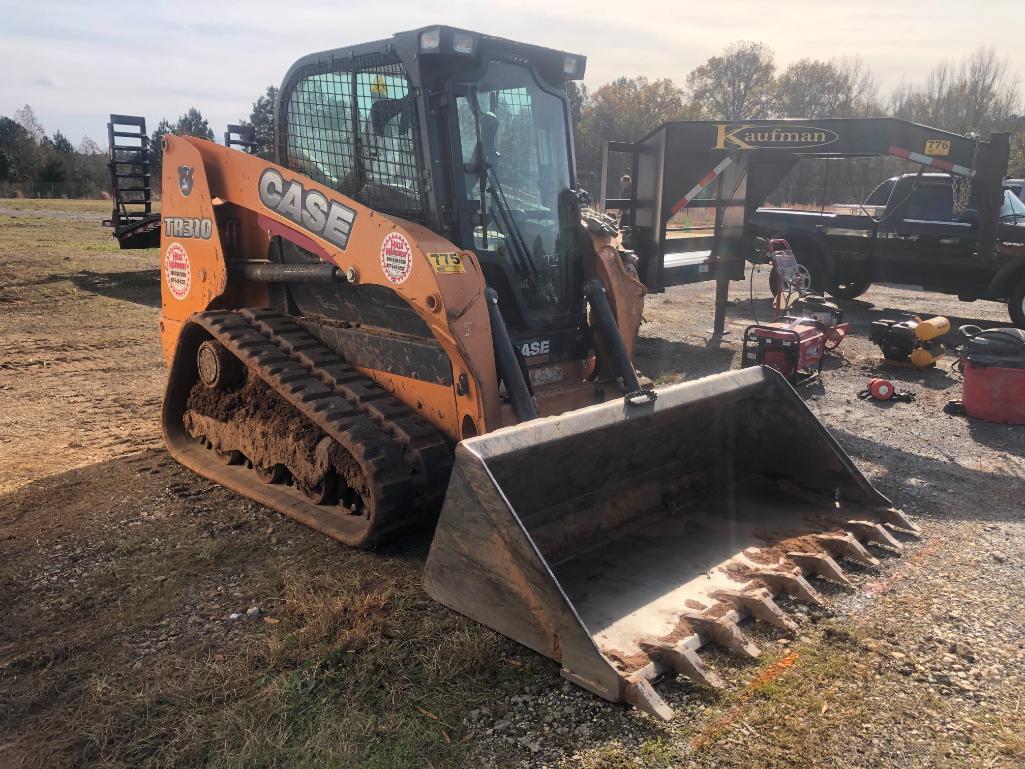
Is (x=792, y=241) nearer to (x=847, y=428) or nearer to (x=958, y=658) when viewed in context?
(x=847, y=428)

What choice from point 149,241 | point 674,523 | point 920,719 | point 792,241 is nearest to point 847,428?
point 674,523

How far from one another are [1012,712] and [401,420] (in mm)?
2977

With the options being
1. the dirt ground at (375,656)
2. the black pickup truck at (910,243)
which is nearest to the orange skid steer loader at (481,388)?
the dirt ground at (375,656)

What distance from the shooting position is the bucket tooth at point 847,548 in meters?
4.06

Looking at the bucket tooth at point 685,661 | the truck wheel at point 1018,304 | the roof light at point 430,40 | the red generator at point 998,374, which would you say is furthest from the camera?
the truck wheel at point 1018,304

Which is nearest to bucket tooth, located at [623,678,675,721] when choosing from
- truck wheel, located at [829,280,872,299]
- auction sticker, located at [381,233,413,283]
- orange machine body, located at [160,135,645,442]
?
orange machine body, located at [160,135,645,442]

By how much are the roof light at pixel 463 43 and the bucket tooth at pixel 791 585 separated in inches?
119

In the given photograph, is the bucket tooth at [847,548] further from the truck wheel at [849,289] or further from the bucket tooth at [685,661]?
the truck wheel at [849,289]

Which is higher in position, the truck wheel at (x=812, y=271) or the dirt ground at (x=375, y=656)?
the truck wheel at (x=812, y=271)

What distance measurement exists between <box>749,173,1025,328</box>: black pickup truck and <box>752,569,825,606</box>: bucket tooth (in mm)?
8985

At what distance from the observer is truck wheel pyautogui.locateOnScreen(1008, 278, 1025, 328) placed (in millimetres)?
10719

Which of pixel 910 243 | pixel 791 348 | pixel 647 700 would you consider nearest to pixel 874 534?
pixel 647 700

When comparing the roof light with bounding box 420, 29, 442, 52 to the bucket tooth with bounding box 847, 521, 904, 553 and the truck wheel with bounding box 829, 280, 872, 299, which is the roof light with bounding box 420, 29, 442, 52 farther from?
the truck wheel with bounding box 829, 280, 872, 299

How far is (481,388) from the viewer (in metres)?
4.12
